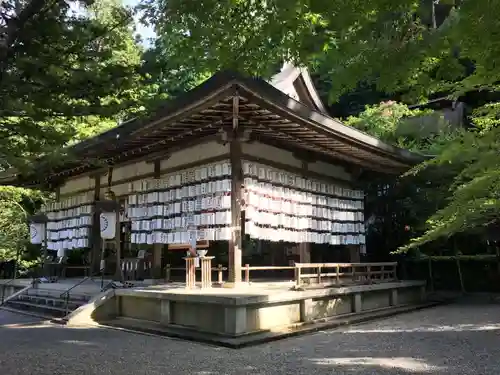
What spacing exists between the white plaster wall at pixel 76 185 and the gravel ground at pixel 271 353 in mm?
6073

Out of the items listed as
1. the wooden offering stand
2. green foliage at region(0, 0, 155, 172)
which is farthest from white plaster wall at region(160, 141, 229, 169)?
green foliage at region(0, 0, 155, 172)

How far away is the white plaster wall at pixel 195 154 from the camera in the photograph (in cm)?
1047

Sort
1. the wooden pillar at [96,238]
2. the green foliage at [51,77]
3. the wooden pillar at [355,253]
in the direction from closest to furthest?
the green foliage at [51,77] < the wooden pillar at [355,253] < the wooden pillar at [96,238]

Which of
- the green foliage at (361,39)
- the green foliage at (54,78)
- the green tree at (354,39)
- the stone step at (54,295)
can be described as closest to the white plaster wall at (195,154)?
the stone step at (54,295)

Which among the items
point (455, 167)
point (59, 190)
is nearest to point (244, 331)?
point (455, 167)

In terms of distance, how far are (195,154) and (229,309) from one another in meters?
4.67

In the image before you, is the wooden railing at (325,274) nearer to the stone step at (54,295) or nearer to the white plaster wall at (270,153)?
the stone step at (54,295)

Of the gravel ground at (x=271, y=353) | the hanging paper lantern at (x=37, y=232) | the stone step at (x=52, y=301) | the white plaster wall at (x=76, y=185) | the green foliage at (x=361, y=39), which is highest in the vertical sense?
the white plaster wall at (x=76, y=185)

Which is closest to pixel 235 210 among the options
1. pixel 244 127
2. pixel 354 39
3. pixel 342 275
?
pixel 244 127

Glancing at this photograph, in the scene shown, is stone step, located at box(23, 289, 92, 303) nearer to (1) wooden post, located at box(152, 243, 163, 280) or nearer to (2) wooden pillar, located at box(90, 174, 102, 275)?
(2) wooden pillar, located at box(90, 174, 102, 275)

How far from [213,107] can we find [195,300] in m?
3.59

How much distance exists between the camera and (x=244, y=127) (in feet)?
32.1

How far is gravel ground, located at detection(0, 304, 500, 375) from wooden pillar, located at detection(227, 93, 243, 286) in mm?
2147

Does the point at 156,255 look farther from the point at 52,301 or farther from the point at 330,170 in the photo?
the point at 330,170
